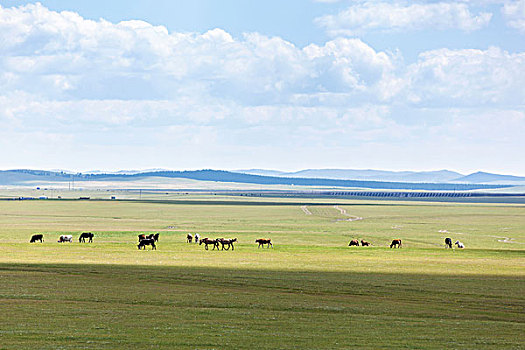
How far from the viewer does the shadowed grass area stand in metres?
19.4

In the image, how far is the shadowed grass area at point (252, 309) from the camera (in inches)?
765

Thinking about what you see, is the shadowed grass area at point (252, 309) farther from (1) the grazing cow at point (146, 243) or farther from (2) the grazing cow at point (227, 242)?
(2) the grazing cow at point (227, 242)

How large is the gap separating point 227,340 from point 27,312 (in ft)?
24.0

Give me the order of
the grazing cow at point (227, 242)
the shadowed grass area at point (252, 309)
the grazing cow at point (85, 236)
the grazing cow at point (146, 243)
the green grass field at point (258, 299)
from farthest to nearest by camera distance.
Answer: the grazing cow at point (85, 236) → the grazing cow at point (227, 242) → the grazing cow at point (146, 243) → the green grass field at point (258, 299) → the shadowed grass area at point (252, 309)

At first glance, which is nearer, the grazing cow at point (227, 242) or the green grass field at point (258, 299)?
the green grass field at point (258, 299)

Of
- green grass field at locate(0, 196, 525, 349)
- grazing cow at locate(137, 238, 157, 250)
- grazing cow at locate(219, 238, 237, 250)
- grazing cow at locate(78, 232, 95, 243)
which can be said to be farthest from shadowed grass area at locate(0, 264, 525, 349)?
grazing cow at locate(78, 232, 95, 243)

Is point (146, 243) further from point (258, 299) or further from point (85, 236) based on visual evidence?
point (258, 299)

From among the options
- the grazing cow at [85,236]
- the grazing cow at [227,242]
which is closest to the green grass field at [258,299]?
the grazing cow at [227,242]

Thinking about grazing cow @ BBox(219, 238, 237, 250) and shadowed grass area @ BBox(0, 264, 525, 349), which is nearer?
shadowed grass area @ BBox(0, 264, 525, 349)

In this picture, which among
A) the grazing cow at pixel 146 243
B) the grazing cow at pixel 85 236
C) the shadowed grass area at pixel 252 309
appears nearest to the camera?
the shadowed grass area at pixel 252 309

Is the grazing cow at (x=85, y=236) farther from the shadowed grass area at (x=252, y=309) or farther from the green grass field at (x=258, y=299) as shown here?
the shadowed grass area at (x=252, y=309)

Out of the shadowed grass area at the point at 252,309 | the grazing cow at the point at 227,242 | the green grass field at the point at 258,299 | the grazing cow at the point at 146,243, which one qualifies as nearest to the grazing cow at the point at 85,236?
the green grass field at the point at 258,299

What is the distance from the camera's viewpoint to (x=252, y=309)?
82.2ft

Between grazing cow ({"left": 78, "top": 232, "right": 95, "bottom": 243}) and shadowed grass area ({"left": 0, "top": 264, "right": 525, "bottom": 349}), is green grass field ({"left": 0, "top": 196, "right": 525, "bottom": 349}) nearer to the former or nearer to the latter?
shadowed grass area ({"left": 0, "top": 264, "right": 525, "bottom": 349})
